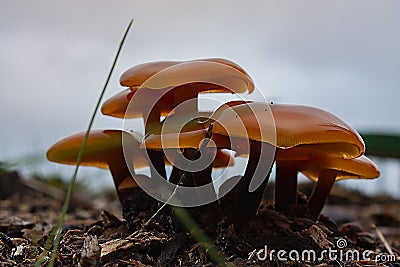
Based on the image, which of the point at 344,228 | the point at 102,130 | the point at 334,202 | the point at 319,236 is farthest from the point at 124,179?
the point at 334,202

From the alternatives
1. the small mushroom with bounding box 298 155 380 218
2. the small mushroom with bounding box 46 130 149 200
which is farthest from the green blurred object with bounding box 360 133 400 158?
the small mushroom with bounding box 46 130 149 200

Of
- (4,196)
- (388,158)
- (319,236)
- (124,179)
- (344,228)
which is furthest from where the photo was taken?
(388,158)

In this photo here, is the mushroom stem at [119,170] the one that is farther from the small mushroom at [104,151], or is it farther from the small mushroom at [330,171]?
the small mushroom at [330,171]

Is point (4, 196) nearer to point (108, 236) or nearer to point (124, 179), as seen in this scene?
point (124, 179)

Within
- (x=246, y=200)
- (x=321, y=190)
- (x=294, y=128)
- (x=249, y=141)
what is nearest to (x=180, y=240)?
(x=246, y=200)

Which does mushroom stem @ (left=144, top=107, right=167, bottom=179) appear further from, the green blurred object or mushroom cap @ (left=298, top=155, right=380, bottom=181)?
the green blurred object

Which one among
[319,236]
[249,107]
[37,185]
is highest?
[249,107]

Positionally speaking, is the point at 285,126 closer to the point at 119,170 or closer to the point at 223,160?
the point at 223,160
